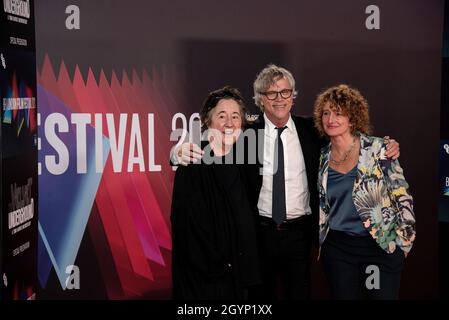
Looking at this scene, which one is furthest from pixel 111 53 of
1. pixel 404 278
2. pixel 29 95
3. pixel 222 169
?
pixel 404 278

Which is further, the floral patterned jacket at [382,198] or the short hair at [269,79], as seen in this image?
the short hair at [269,79]

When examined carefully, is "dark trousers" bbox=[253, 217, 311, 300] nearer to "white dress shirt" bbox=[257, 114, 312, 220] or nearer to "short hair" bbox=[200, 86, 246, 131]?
"white dress shirt" bbox=[257, 114, 312, 220]

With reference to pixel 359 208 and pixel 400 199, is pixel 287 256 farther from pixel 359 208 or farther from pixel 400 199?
pixel 400 199

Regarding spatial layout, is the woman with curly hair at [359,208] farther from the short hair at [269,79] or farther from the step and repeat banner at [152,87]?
the step and repeat banner at [152,87]

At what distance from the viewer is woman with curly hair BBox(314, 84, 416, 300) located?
3652 mm

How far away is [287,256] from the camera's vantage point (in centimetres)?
385

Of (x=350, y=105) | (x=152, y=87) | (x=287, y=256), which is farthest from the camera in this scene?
(x=152, y=87)

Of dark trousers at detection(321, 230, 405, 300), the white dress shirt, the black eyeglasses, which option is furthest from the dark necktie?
dark trousers at detection(321, 230, 405, 300)

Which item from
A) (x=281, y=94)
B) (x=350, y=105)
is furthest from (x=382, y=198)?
(x=281, y=94)

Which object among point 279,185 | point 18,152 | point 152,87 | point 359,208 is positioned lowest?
point 359,208

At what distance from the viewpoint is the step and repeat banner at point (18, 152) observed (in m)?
3.44

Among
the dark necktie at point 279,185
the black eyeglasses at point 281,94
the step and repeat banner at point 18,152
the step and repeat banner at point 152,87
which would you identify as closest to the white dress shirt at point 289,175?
the dark necktie at point 279,185

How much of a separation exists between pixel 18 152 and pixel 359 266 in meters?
1.93
